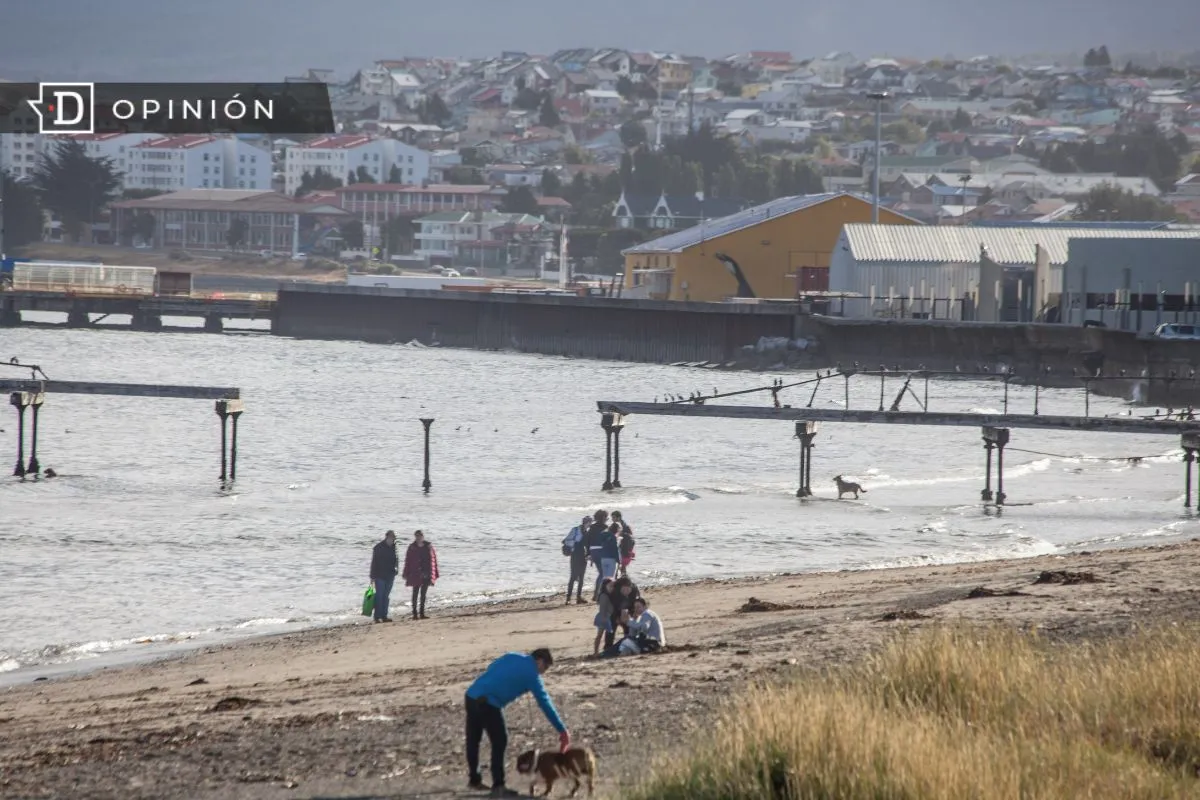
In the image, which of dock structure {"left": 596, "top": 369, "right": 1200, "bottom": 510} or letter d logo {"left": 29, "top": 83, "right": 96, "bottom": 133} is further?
letter d logo {"left": 29, "top": 83, "right": 96, "bottom": 133}

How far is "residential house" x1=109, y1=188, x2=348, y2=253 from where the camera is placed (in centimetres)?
18238

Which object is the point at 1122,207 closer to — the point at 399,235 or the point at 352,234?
the point at 399,235

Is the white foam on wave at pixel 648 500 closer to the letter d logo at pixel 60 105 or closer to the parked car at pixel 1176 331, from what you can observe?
the letter d logo at pixel 60 105

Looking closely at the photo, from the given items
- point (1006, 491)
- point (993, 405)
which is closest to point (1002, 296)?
point (993, 405)

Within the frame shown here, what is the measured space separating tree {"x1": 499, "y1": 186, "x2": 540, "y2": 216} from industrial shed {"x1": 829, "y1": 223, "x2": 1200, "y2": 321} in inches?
4762

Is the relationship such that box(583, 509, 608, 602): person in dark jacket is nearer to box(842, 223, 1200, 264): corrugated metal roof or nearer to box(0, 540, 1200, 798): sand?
box(0, 540, 1200, 798): sand

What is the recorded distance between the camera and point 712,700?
12930 mm

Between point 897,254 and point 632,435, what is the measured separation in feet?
76.9

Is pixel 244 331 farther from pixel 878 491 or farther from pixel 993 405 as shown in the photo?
pixel 878 491

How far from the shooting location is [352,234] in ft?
619

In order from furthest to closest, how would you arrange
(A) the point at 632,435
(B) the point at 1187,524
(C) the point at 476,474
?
(A) the point at 632,435, (C) the point at 476,474, (B) the point at 1187,524

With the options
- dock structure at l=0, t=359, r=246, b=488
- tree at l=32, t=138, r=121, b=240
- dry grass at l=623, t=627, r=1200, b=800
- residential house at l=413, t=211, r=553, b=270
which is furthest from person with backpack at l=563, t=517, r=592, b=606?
tree at l=32, t=138, r=121, b=240

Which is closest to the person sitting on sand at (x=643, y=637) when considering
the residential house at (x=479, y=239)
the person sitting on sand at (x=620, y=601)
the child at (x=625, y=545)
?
the person sitting on sand at (x=620, y=601)

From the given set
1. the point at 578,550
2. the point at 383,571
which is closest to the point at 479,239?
the point at 578,550
